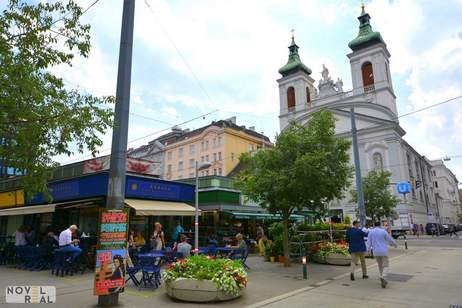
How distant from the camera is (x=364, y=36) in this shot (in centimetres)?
5491

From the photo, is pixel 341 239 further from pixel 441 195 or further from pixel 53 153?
pixel 441 195

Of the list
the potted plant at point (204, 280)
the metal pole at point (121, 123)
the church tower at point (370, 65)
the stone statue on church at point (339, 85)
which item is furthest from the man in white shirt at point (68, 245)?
the stone statue on church at point (339, 85)

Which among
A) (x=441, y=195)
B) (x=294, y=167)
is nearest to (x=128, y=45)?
(x=294, y=167)

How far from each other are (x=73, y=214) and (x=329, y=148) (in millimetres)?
13475

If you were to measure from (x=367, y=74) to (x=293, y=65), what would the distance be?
13.7 meters

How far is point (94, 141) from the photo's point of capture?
7512 millimetres

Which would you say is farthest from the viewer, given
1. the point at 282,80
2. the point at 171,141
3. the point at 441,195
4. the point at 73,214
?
the point at 441,195

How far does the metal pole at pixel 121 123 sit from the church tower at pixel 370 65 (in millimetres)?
50710

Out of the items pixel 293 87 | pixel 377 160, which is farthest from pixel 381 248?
pixel 293 87

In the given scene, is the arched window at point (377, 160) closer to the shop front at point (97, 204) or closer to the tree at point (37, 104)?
the shop front at point (97, 204)

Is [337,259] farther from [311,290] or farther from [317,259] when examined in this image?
[311,290]

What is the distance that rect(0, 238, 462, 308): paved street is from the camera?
7.71 m

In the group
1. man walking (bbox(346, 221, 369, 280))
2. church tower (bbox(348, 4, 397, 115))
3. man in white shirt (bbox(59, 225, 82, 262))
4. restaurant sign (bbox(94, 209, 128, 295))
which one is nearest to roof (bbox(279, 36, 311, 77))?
church tower (bbox(348, 4, 397, 115))

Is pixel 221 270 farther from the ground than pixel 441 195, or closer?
closer
